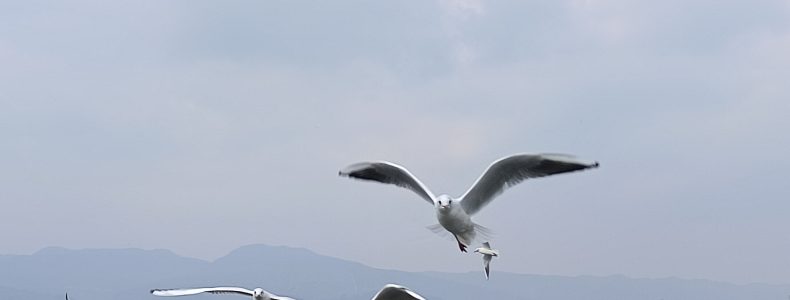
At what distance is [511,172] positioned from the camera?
40.3 feet

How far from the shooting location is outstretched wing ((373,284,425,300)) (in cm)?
1019

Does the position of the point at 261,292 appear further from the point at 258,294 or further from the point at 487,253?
the point at 487,253

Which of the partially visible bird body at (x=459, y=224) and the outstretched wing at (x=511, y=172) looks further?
the partially visible bird body at (x=459, y=224)

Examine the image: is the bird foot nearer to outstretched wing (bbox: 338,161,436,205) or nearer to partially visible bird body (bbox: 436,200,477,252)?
partially visible bird body (bbox: 436,200,477,252)

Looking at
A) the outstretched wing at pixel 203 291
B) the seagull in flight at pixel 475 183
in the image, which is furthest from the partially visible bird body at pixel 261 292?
the seagull in flight at pixel 475 183

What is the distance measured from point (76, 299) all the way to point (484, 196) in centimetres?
18099

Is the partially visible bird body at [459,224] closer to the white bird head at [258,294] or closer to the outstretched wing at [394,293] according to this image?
the outstretched wing at [394,293]

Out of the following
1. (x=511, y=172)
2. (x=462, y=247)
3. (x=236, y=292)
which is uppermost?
(x=511, y=172)

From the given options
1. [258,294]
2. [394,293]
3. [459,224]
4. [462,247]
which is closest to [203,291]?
[258,294]

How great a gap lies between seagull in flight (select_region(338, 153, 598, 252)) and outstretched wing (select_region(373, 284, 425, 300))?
186cm

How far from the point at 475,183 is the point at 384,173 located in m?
1.18

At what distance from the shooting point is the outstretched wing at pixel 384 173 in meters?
12.9

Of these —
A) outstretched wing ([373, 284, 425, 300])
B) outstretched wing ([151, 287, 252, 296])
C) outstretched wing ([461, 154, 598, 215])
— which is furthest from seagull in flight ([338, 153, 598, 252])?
outstretched wing ([151, 287, 252, 296])

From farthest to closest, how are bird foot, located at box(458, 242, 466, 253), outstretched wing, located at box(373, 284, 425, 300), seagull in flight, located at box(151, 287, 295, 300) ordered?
1. seagull in flight, located at box(151, 287, 295, 300)
2. bird foot, located at box(458, 242, 466, 253)
3. outstretched wing, located at box(373, 284, 425, 300)
